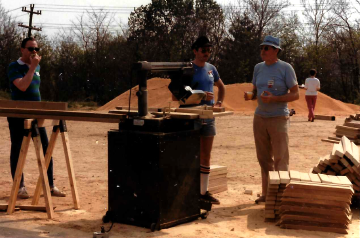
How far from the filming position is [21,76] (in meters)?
7.47

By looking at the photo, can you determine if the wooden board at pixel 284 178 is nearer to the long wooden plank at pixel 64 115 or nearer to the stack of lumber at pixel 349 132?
the long wooden plank at pixel 64 115

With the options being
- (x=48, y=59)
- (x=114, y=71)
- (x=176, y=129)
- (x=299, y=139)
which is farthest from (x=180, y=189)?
(x=48, y=59)

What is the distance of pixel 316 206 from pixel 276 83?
1715 mm

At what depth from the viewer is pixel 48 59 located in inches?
1561

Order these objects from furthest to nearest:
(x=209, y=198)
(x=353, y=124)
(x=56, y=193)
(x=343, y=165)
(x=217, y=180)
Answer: (x=353, y=124) < (x=217, y=180) < (x=56, y=193) < (x=209, y=198) < (x=343, y=165)

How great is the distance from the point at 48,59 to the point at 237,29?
14174 mm

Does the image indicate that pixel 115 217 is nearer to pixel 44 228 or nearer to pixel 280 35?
pixel 44 228

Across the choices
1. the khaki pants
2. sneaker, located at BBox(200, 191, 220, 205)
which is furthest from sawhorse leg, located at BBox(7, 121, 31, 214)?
the khaki pants

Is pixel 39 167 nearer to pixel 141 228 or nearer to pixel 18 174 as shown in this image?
pixel 18 174

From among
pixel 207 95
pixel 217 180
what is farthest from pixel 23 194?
pixel 207 95

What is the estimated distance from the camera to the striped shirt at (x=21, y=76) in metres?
7.45

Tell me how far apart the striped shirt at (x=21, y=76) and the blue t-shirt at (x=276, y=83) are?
3098mm

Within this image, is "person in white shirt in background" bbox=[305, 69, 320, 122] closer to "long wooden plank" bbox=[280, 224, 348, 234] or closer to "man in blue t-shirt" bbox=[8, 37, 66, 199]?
"man in blue t-shirt" bbox=[8, 37, 66, 199]

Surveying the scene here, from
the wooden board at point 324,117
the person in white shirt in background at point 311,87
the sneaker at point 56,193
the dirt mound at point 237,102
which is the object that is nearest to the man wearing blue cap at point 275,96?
the sneaker at point 56,193
